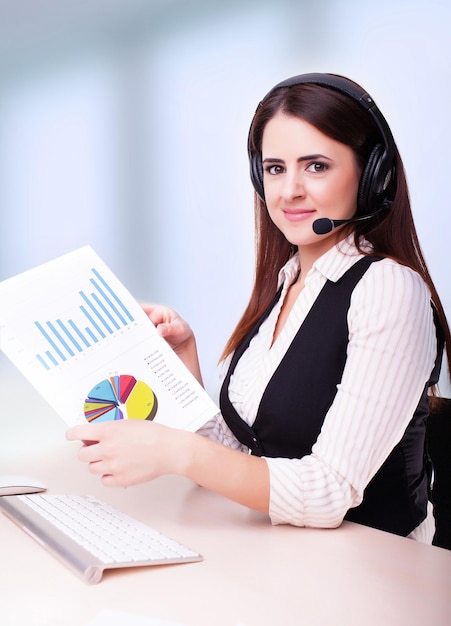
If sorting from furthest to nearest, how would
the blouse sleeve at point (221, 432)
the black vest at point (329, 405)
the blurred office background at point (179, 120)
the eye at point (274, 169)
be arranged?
1. the blurred office background at point (179, 120)
2. the blouse sleeve at point (221, 432)
3. the eye at point (274, 169)
4. the black vest at point (329, 405)

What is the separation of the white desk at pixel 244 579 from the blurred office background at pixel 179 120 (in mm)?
881

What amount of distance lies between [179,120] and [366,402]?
1532 mm

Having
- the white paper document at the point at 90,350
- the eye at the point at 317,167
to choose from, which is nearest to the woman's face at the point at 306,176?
the eye at the point at 317,167

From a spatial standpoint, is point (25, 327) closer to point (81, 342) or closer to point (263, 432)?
point (81, 342)

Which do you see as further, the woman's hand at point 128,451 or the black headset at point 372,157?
the black headset at point 372,157

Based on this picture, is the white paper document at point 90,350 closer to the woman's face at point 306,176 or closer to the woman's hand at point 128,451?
the woman's hand at point 128,451

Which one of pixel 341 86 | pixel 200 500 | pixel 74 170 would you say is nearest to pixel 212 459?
pixel 200 500

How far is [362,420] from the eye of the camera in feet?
3.54

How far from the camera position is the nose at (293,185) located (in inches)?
52.1

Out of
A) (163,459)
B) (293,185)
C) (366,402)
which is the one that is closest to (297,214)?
(293,185)

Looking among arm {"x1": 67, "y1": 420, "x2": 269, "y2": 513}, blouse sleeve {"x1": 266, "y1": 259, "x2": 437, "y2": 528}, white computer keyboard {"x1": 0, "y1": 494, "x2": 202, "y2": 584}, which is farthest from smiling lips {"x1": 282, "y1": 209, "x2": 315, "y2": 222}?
white computer keyboard {"x1": 0, "y1": 494, "x2": 202, "y2": 584}

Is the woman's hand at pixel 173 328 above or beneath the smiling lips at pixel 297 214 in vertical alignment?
beneath

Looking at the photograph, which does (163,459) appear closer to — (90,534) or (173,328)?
(90,534)

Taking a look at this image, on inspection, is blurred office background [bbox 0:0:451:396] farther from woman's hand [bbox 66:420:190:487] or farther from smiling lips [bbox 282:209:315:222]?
woman's hand [bbox 66:420:190:487]
